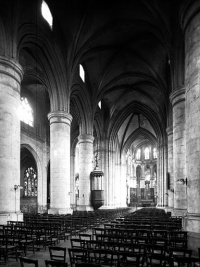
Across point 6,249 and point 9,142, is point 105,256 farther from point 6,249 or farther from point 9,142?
point 9,142

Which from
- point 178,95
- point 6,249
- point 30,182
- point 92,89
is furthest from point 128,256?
point 30,182

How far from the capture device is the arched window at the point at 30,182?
145 ft

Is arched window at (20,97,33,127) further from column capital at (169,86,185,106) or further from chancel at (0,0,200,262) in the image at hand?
column capital at (169,86,185,106)

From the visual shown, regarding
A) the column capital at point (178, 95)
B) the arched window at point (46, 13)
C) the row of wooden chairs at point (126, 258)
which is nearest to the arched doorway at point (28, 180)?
the arched window at point (46, 13)

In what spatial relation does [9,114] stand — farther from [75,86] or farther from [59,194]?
[75,86]

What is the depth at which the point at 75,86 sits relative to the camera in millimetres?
31578

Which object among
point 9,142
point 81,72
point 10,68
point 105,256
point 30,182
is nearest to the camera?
point 105,256

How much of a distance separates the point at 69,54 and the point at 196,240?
19249 mm

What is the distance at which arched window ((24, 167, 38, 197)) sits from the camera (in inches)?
1742

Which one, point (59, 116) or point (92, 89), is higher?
point (92, 89)

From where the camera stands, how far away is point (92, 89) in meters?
35.2

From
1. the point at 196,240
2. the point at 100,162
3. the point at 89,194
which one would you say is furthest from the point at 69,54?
the point at 100,162

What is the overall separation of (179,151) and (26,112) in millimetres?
20166

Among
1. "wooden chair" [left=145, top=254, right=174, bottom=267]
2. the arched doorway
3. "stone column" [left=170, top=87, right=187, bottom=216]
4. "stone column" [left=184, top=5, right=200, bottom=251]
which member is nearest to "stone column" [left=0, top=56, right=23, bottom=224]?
"stone column" [left=184, top=5, right=200, bottom=251]
